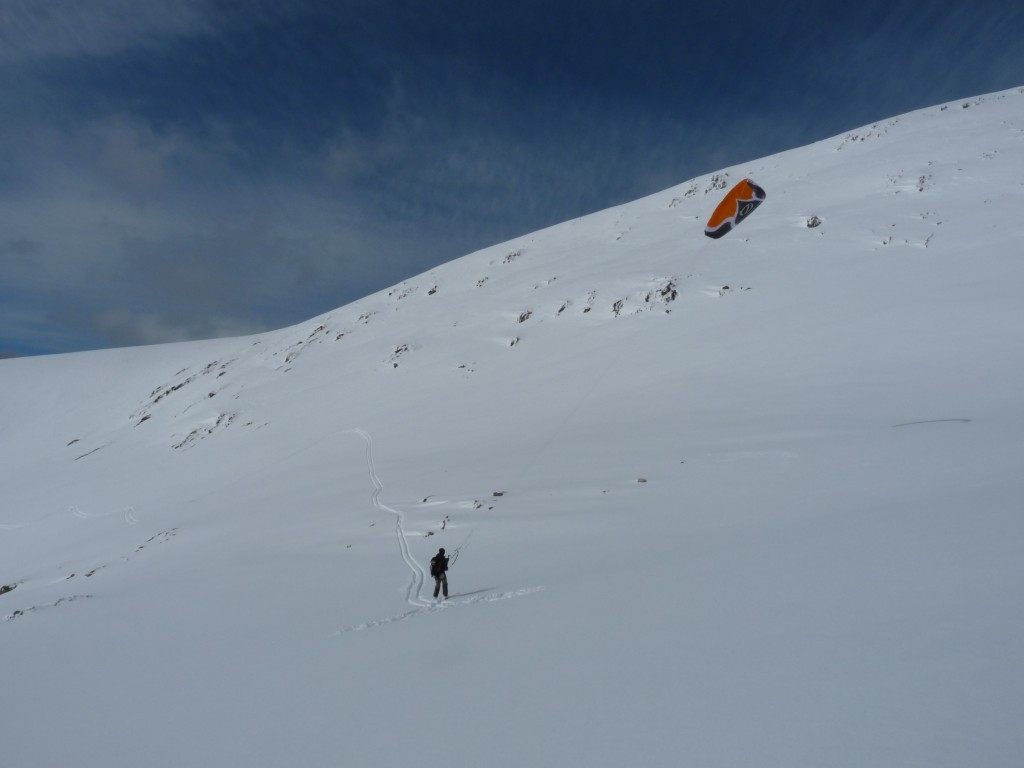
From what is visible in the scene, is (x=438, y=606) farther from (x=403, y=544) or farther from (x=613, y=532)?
Result: (x=403, y=544)

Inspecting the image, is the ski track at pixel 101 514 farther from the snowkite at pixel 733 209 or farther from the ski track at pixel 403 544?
the snowkite at pixel 733 209

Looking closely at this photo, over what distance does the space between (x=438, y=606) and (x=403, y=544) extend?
5.17m

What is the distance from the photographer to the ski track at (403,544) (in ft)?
34.2

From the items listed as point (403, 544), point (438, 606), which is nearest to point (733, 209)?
point (403, 544)

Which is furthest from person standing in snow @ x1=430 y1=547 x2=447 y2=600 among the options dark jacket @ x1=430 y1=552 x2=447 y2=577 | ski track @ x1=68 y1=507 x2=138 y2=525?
ski track @ x1=68 y1=507 x2=138 y2=525

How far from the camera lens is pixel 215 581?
13.5 metres

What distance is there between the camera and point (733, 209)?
24.5m

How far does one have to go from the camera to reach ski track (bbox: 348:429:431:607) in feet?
34.2

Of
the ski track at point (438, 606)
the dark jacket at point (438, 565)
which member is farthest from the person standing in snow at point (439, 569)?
the ski track at point (438, 606)

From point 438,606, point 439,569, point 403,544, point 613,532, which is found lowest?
point 438,606

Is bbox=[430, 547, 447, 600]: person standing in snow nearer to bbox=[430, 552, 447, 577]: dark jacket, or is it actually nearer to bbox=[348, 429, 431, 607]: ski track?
bbox=[430, 552, 447, 577]: dark jacket

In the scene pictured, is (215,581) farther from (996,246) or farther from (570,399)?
(996,246)

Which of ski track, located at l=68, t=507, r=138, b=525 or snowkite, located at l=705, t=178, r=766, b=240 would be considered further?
ski track, located at l=68, t=507, r=138, b=525

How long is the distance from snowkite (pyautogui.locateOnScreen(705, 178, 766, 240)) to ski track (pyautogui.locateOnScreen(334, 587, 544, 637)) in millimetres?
19941
